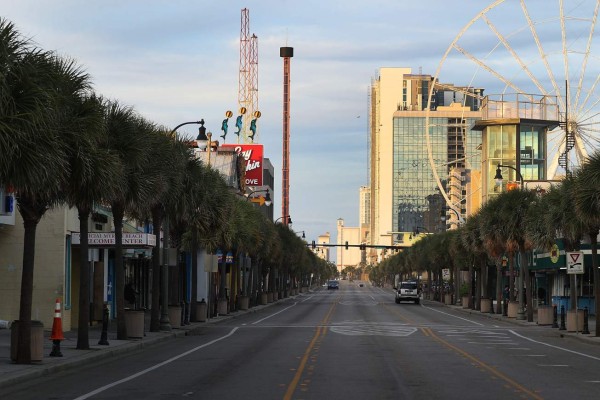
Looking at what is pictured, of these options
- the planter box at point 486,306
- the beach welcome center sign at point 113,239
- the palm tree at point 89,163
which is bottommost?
the planter box at point 486,306

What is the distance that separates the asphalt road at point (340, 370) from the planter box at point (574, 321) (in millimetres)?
4032

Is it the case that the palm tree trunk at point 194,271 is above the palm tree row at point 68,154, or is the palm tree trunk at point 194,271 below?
below

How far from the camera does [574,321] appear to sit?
143 ft

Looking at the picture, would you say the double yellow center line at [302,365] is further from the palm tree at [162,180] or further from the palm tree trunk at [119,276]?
the palm tree at [162,180]

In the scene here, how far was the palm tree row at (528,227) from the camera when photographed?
3716 cm

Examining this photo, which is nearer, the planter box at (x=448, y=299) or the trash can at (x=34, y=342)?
the trash can at (x=34, y=342)

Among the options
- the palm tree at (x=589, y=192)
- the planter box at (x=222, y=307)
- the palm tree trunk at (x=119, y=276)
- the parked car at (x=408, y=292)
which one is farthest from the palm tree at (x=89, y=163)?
the parked car at (x=408, y=292)

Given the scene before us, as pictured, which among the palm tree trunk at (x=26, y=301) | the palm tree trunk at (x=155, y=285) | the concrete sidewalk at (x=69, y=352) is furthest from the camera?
the palm tree trunk at (x=155, y=285)

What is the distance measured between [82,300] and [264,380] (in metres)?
10.5

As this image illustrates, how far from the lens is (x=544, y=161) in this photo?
431 feet

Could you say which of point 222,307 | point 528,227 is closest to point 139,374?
point 528,227

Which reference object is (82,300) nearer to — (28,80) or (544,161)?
(28,80)

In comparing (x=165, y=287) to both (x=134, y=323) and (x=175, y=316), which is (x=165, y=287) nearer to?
(x=175, y=316)

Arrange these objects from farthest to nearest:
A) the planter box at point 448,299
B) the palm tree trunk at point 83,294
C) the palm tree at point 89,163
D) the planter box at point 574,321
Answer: the planter box at point 448,299, the planter box at point 574,321, the palm tree trunk at point 83,294, the palm tree at point 89,163
